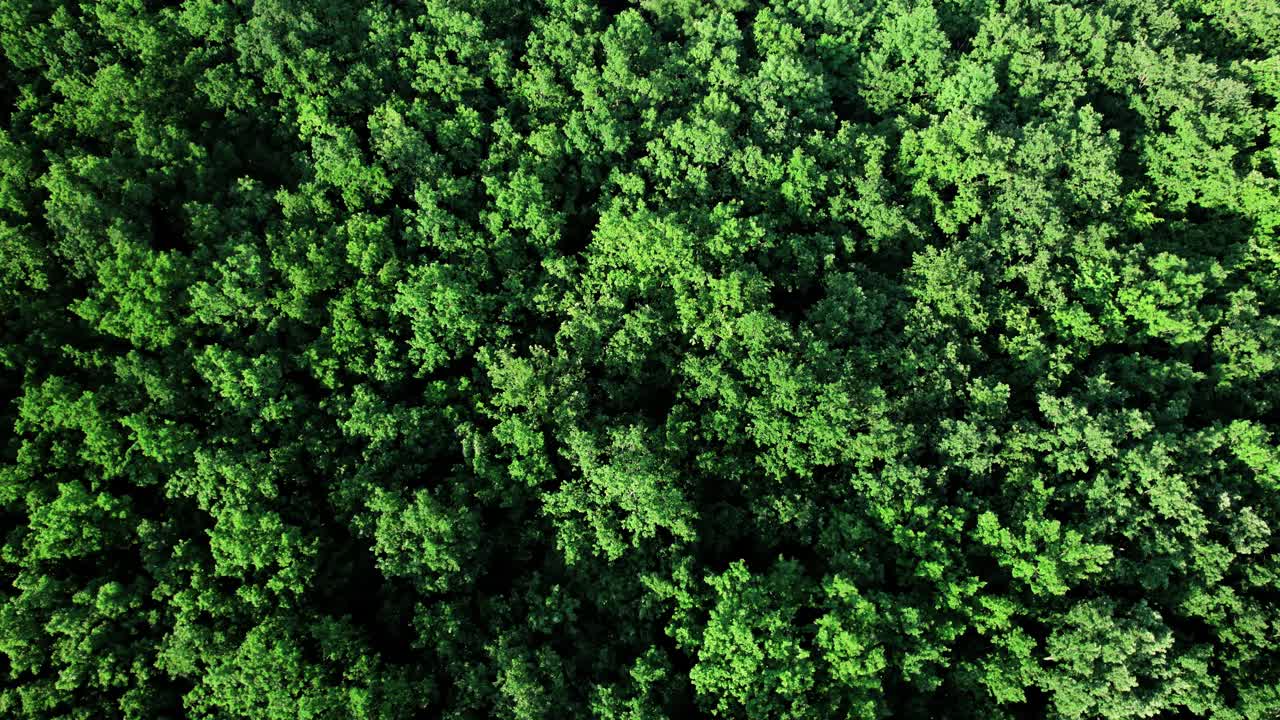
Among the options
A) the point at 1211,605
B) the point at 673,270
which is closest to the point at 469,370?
the point at 673,270

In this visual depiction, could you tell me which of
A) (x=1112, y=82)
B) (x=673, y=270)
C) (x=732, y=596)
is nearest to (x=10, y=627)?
(x=732, y=596)

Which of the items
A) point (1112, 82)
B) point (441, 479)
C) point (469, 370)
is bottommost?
point (441, 479)

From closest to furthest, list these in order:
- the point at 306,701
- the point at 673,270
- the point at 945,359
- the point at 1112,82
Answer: the point at 306,701, the point at 945,359, the point at 673,270, the point at 1112,82

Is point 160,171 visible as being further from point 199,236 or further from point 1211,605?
point 1211,605

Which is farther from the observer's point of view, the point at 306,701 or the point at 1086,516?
the point at 1086,516

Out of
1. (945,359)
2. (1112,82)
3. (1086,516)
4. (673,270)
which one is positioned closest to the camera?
(1086,516)

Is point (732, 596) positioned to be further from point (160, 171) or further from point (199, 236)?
point (160, 171)

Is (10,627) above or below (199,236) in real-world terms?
below
